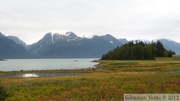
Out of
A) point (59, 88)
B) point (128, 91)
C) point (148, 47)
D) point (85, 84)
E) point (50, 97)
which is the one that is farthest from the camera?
point (148, 47)

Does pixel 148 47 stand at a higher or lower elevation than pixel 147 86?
higher

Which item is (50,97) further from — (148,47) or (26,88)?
(148,47)

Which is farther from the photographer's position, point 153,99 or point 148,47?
point 148,47

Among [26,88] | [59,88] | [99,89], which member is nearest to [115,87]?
[99,89]

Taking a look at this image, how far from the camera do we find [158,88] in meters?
34.1

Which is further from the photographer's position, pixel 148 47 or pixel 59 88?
pixel 148 47

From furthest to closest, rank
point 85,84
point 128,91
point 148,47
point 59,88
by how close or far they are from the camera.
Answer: point 148,47 < point 85,84 < point 59,88 < point 128,91

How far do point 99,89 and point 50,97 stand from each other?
22.9 ft

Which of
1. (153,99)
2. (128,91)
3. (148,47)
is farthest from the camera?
(148,47)

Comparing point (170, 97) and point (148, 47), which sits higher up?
point (148, 47)

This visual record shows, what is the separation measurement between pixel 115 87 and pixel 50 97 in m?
9.52

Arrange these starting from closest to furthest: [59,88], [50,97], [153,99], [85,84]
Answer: [153,99]
[50,97]
[59,88]
[85,84]

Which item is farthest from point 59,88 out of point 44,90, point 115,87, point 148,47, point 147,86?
point 148,47

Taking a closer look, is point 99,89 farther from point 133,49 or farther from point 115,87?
point 133,49
